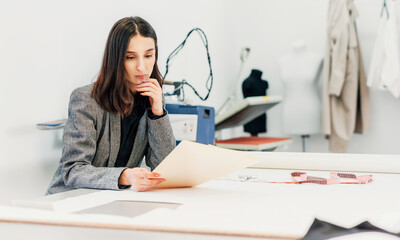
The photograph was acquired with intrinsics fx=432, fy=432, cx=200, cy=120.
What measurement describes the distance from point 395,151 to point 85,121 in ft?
11.4

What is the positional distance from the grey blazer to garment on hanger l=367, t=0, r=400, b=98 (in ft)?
8.48

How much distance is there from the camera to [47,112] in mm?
1605

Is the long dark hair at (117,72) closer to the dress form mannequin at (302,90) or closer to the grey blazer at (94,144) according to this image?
the grey blazer at (94,144)

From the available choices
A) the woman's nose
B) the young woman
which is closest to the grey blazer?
the young woman

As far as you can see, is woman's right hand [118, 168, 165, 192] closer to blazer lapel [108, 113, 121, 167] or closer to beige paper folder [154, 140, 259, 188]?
beige paper folder [154, 140, 259, 188]

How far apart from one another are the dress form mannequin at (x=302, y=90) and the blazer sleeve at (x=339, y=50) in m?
0.15

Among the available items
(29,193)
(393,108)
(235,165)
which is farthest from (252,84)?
(235,165)

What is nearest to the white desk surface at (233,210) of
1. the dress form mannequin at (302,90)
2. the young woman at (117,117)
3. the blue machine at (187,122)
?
the young woman at (117,117)

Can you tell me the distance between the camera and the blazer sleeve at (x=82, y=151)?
1.15 m

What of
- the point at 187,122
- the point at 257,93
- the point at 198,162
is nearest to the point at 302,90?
the point at 257,93

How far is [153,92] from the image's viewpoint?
1382mm

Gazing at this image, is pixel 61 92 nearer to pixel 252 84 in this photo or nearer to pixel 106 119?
pixel 106 119

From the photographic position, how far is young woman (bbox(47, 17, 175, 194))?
124 cm

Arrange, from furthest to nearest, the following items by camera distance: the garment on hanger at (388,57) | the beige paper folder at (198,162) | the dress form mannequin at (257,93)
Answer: the dress form mannequin at (257,93)
the garment on hanger at (388,57)
the beige paper folder at (198,162)
